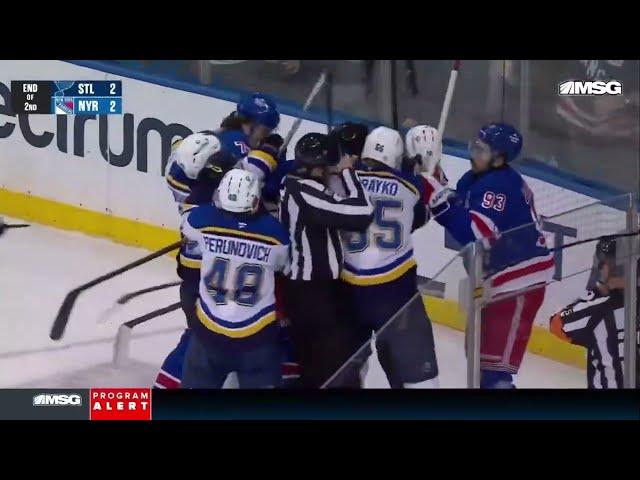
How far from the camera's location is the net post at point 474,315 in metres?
5.88

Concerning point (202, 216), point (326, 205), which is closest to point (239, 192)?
point (202, 216)

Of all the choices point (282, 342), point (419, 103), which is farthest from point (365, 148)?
point (282, 342)

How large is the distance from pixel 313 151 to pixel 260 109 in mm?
209

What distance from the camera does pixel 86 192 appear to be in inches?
249

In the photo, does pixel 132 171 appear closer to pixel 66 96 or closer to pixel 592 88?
pixel 66 96

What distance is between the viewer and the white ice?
19.6ft

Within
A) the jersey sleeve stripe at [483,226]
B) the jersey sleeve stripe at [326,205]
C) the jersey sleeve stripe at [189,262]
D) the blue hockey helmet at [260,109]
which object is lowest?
the jersey sleeve stripe at [189,262]

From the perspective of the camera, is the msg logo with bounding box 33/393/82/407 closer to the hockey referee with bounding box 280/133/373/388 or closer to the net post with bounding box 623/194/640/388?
the hockey referee with bounding box 280/133/373/388

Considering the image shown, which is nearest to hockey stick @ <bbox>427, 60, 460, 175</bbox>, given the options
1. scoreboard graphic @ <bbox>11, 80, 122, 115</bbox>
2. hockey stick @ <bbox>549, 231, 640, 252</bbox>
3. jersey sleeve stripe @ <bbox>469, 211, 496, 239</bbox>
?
jersey sleeve stripe @ <bbox>469, 211, 496, 239</bbox>

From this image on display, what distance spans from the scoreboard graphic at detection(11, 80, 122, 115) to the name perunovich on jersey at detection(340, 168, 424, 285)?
777 mm

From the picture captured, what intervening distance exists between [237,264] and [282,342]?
276 millimetres

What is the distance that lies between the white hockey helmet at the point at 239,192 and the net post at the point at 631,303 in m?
1.10

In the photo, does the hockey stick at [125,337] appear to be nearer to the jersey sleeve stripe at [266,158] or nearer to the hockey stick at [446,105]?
the jersey sleeve stripe at [266,158]

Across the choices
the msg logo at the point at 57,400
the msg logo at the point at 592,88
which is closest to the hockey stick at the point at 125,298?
the msg logo at the point at 57,400
